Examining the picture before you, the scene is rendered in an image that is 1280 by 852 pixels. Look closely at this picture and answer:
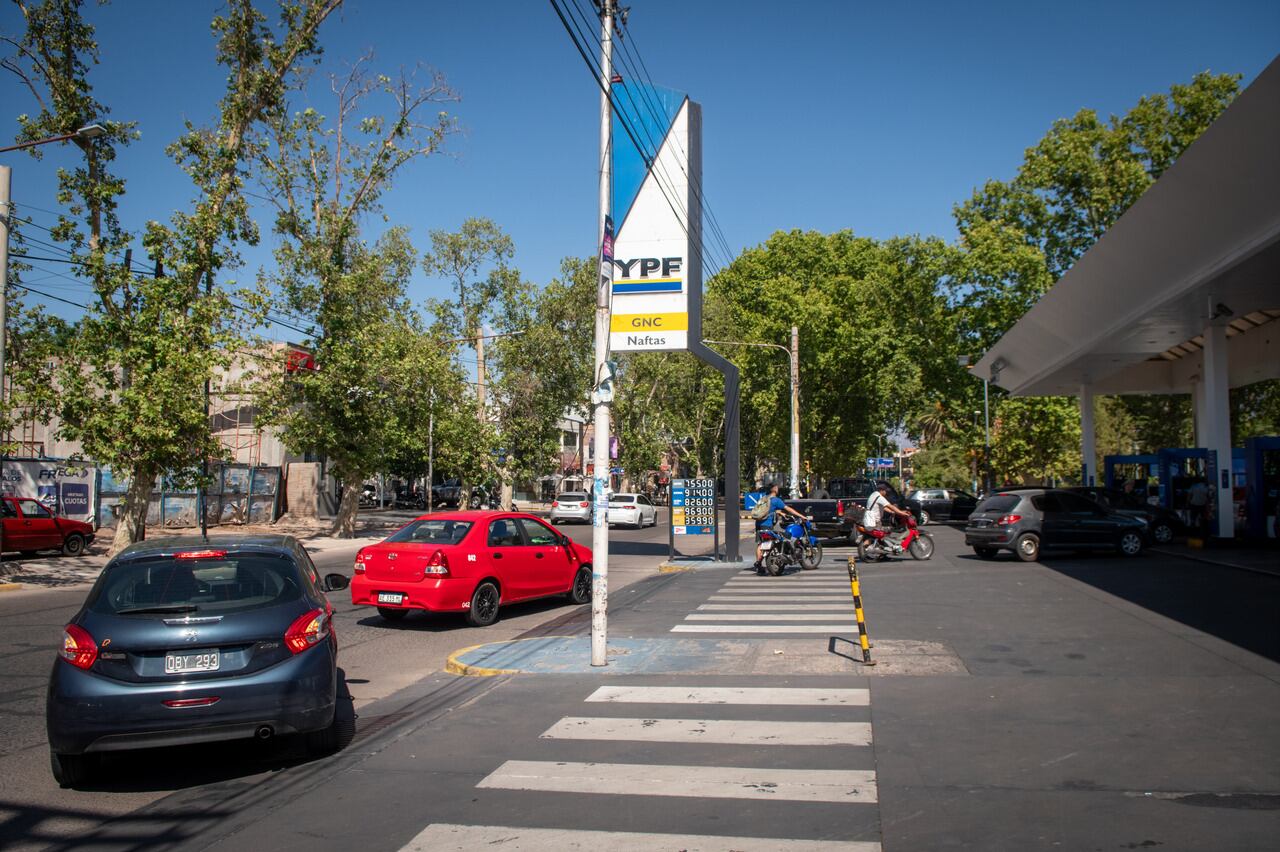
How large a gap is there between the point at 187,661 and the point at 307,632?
2.51ft

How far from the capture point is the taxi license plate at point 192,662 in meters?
5.95

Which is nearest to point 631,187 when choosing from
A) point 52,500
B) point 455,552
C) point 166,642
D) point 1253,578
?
point 455,552

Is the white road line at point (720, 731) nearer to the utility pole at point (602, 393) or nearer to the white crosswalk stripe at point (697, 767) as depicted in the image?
the white crosswalk stripe at point (697, 767)

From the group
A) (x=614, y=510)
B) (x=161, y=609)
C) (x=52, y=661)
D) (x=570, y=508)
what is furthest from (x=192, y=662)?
(x=570, y=508)

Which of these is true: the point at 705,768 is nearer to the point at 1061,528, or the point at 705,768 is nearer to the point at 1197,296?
the point at 1061,528

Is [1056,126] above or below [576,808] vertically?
above

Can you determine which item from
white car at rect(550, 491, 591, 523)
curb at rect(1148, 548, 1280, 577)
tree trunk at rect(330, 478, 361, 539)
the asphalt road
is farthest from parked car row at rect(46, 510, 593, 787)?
white car at rect(550, 491, 591, 523)

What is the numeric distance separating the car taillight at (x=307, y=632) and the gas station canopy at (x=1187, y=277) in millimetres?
14669

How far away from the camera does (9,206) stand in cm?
1806

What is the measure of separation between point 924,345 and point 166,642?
4748 centimetres

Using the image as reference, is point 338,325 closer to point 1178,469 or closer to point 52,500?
point 52,500

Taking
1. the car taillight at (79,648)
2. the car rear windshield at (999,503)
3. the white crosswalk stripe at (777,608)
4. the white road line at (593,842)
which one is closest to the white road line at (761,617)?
the white crosswalk stripe at (777,608)

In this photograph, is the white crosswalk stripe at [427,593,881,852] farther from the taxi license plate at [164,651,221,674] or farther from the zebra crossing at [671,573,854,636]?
the zebra crossing at [671,573,854,636]

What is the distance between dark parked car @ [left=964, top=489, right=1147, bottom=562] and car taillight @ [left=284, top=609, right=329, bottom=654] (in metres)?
17.5
